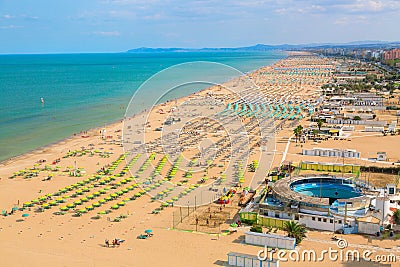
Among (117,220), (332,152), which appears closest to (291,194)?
(117,220)

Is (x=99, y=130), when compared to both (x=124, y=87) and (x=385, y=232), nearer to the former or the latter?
(x=385, y=232)

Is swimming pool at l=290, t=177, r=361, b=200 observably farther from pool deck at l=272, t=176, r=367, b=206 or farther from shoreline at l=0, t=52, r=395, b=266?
shoreline at l=0, t=52, r=395, b=266

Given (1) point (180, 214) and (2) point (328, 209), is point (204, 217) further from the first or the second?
(2) point (328, 209)

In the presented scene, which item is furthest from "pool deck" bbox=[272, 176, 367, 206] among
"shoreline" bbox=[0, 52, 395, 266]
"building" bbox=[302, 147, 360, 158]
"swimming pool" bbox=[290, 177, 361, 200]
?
"building" bbox=[302, 147, 360, 158]

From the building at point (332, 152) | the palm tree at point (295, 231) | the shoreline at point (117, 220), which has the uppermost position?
the building at point (332, 152)

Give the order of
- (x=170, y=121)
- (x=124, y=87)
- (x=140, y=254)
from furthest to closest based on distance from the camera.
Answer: (x=124, y=87), (x=170, y=121), (x=140, y=254)

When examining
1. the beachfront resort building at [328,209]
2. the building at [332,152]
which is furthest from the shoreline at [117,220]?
the building at [332,152]

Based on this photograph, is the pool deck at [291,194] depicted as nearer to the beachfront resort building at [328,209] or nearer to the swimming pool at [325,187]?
the beachfront resort building at [328,209]

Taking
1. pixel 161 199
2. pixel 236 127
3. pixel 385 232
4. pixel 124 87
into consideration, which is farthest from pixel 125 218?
pixel 124 87

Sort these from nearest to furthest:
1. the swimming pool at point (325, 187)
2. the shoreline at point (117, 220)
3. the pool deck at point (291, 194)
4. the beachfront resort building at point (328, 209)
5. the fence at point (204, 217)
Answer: the shoreline at point (117, 220), the beachfront resort building at point (328, 209), the fence at point (204, 217), the pool deck at point (291, 194), the swimming pool at point (325, 187)
